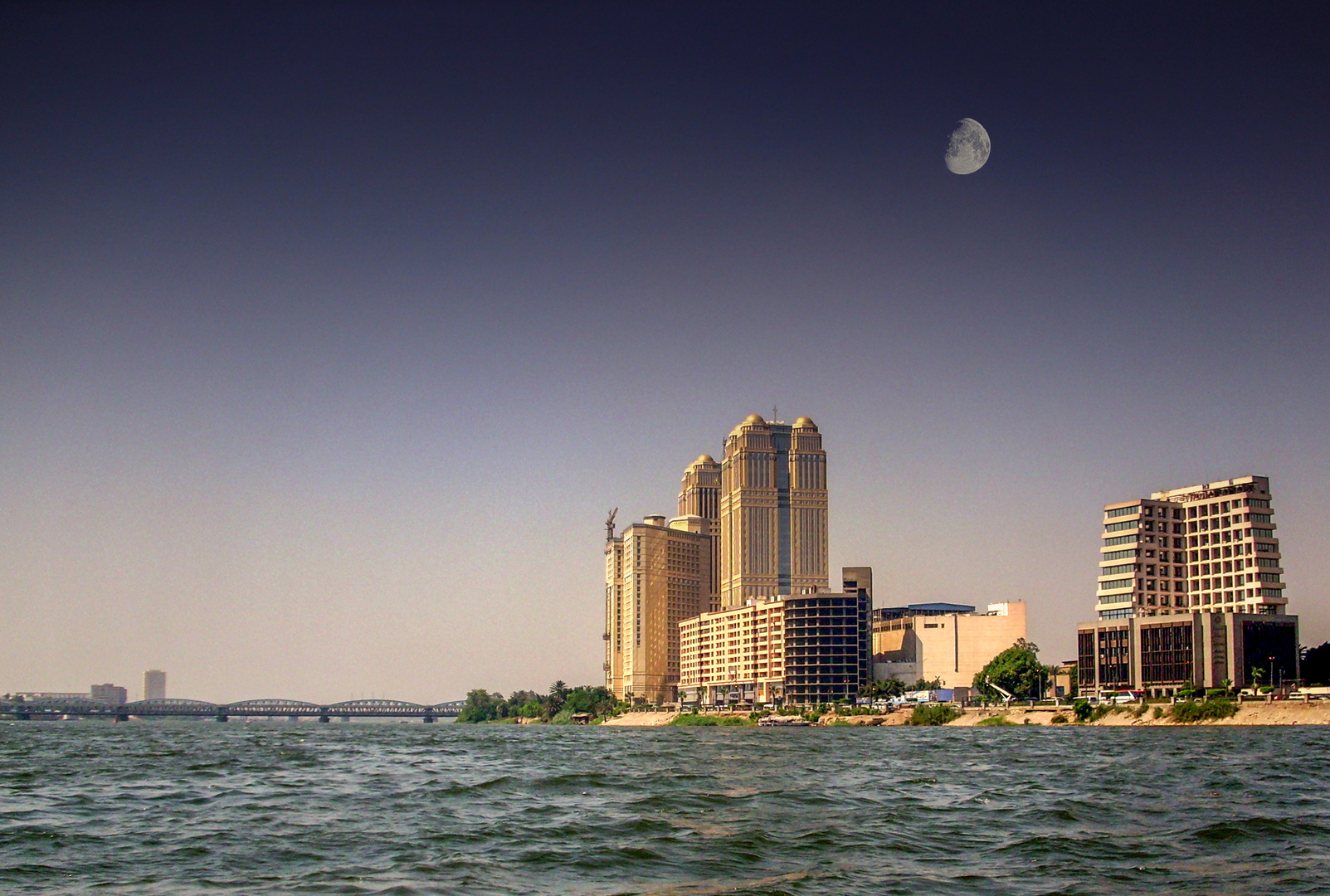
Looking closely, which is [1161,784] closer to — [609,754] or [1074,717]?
[609,754]

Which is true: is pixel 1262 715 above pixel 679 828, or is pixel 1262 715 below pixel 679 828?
below

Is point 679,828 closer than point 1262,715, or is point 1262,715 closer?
point 679,828

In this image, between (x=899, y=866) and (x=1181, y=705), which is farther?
(x=1181, y=705)

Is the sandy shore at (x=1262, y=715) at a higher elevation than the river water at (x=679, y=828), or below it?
below

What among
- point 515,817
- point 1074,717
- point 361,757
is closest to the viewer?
point 515,817

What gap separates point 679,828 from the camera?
44938 mm

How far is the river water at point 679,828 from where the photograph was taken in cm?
3362

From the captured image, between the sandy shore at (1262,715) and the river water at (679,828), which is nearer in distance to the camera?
the river water at (679,828)

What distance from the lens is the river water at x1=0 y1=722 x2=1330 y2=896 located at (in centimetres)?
3362

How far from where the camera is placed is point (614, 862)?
121 feet

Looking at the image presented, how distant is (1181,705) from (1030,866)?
14696 cm

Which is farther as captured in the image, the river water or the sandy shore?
the sandy shore

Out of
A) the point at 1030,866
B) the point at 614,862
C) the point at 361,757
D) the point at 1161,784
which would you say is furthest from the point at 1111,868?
the point at 361,757

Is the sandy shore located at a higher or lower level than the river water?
lower
